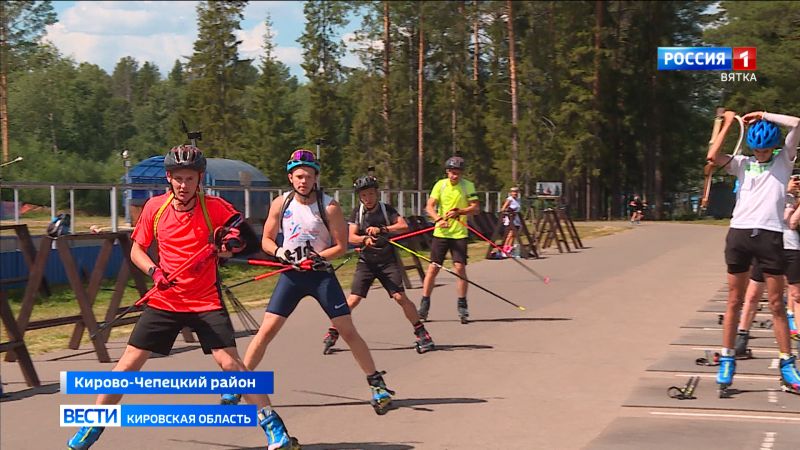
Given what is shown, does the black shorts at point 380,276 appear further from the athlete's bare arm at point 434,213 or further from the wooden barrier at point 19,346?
the wooden barrier at point 19,346

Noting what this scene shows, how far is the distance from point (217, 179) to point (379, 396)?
27017 millimetres

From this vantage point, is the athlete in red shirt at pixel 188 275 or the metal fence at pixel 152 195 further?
the metal fence at pixel 152 195

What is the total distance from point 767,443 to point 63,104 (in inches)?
3445

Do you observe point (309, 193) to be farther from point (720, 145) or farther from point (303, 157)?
point (720, 145)

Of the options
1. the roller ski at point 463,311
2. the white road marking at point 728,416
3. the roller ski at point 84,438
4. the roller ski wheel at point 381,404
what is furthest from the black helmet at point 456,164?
the roller ski at point 84,438

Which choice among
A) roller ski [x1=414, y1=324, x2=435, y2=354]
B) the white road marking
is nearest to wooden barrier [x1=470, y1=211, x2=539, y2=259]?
roller ski [x1=414, y1=324, x2=435, y2=354]

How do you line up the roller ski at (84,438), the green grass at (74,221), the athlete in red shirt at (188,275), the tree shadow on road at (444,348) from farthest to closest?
the green grass at (74,221)
the tree shadow on road at (444,348)
the athlete in red shirt at (188,275)
the roller ski at (84,438)

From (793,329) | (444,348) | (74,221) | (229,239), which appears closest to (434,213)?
(444,348)

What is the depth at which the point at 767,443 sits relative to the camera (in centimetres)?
639

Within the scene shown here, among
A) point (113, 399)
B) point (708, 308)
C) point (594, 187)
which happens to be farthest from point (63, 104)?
point (113, 399)

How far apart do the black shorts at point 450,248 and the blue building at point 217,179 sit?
33.4 ft

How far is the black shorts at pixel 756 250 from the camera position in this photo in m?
7.65

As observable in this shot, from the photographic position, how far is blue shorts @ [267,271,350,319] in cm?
744

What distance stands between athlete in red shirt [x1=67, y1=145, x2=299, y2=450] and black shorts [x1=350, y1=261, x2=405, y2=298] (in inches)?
182
